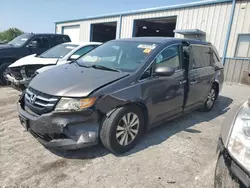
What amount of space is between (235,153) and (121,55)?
7.90 ft

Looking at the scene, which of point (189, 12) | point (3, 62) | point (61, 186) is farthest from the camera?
point (189, 12)

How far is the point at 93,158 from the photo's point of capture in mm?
2844

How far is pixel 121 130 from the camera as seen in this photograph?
9.47ft

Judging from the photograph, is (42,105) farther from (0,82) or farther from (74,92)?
(0,82)

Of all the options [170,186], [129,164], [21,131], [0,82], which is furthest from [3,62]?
[170,186]

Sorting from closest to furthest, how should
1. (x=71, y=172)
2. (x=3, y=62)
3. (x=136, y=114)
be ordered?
(x=71, y=172) < (x=136, y=114) < (x=3, y=62)

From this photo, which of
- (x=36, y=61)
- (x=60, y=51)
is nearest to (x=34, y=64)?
(x=36, y=61)

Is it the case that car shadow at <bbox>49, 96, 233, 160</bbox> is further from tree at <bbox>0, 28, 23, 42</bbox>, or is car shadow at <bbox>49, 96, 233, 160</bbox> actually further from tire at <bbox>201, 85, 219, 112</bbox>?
tree at <bbox>0, 28, 23, 42</bbox>

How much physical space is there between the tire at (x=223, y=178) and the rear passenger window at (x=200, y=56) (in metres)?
2.47

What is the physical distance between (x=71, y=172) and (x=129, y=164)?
2.45 ft

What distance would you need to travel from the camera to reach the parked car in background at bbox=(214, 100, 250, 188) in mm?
1602

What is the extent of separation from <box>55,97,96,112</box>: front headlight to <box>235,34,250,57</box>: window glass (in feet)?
32.9

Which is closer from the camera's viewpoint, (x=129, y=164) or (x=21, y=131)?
(x=129, y=164)

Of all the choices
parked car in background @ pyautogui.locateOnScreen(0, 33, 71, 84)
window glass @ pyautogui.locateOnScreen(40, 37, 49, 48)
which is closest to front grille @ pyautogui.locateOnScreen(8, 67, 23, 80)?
parked car in background @ pyautogui.locateOnScreen(0, 33, 71, 84)
